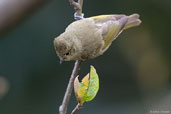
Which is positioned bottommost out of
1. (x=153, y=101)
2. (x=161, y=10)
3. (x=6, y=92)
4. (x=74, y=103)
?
(x=153, y=101)

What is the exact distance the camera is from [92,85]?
2.14m

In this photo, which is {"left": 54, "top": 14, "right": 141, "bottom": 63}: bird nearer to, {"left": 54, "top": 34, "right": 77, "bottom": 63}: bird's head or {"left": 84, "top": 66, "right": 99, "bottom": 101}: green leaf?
{"left": 54, "top": 34, "right": 77, "bottom": 63}: bird's head

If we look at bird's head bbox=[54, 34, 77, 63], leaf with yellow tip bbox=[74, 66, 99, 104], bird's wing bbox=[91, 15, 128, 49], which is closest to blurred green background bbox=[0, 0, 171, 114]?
bird's wing bbox=[91, 15, 128, 49]

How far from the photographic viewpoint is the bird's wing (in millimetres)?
3502

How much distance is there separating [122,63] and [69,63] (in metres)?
0.93

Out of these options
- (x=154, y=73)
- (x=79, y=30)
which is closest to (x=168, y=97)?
(x=154, y=73)

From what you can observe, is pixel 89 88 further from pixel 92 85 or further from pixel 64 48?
pixel 64 48

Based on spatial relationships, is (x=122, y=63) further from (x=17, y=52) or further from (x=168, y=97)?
(x=17, y=52)

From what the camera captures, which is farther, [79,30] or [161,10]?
[161,10]

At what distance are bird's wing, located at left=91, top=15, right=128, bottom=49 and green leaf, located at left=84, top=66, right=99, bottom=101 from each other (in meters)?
1.40

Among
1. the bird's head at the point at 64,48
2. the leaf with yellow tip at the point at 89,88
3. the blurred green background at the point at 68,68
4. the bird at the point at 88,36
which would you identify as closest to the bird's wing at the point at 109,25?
the bird at the point at 88,36

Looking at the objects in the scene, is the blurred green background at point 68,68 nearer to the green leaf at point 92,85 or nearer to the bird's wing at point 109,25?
the bird's wing at point 109,25

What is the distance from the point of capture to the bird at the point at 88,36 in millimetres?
3225

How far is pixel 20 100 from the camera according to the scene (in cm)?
527
